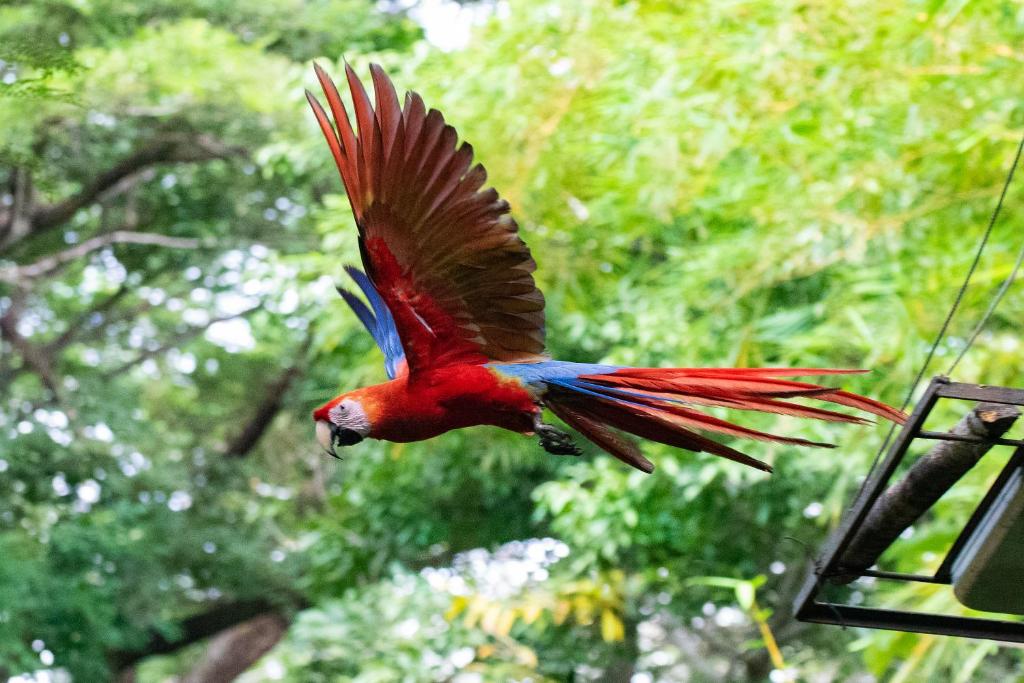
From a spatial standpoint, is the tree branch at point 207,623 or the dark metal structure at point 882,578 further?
the tree branch at point 207,623

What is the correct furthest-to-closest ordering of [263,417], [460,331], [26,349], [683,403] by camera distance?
[263,417] → [26,349] → [460,331] → [683,403]

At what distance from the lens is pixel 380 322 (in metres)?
1.31

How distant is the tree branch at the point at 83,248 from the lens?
15.0 feet

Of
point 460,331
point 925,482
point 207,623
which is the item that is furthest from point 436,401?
point 207,623

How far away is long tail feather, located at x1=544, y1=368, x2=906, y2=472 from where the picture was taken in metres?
0.87

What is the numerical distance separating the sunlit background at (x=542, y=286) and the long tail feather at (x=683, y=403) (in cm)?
91

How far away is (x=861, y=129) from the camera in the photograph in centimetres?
264

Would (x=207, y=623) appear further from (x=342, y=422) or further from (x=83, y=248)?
(x=342, y=422)

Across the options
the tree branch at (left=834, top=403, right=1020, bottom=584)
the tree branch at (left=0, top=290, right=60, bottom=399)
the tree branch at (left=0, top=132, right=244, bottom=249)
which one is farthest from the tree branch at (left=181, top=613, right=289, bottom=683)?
the tree branch at (left=834, top=403, right=1020, bottom=584)

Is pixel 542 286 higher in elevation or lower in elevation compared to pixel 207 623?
higher

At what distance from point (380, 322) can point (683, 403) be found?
456 mm

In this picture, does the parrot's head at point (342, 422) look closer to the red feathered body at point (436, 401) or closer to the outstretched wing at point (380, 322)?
the red feathered body at point (436, 401)

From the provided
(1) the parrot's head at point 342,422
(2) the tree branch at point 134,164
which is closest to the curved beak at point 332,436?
(1) the parrot's head at point 342,422

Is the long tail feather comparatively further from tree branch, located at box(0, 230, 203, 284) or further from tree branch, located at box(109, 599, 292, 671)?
tree branch, located at box(109, 599, 292, 671)
